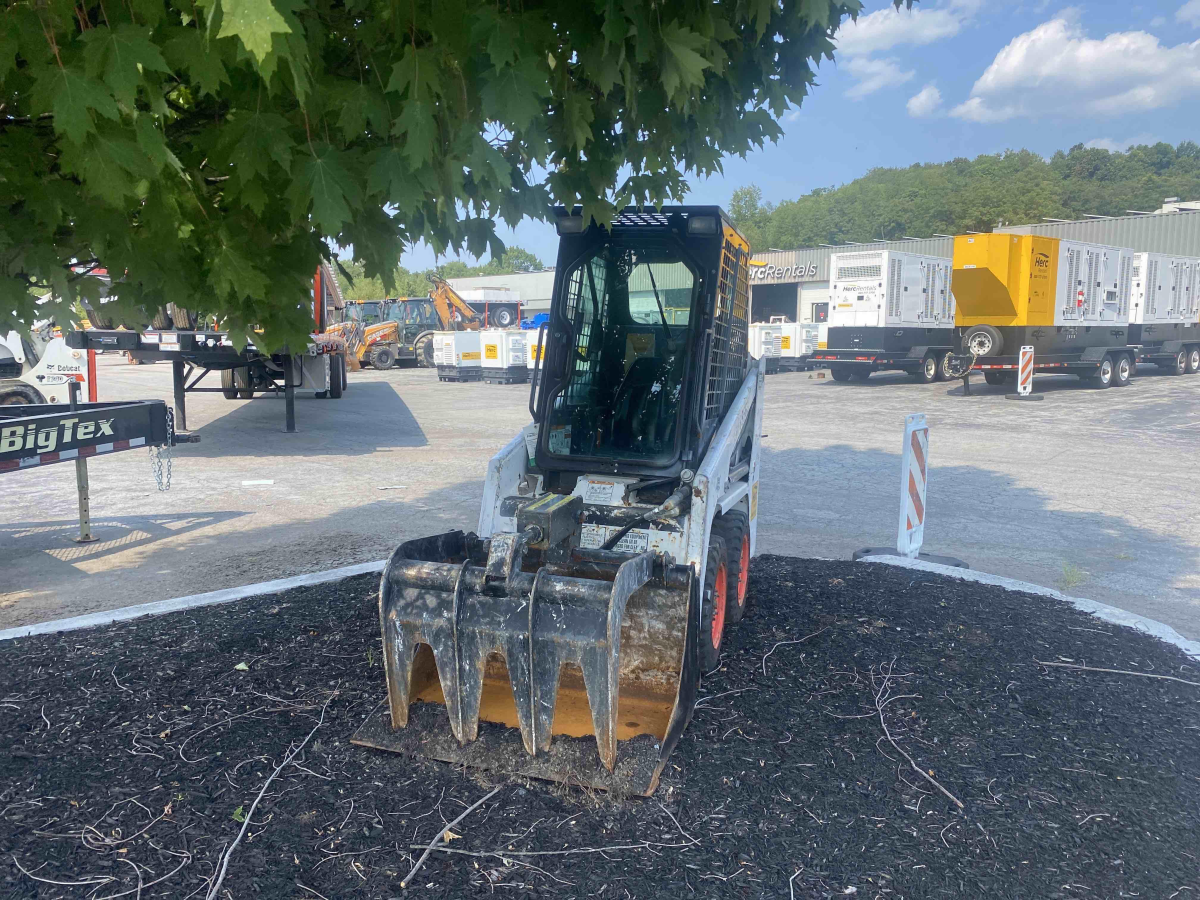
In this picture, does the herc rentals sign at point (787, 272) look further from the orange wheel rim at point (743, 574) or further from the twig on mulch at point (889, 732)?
the twig on mulch at point (889, 732)

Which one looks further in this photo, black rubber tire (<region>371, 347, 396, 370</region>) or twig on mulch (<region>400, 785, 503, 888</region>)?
black rubber tire (<region>371, 347, 396, 370</region>)

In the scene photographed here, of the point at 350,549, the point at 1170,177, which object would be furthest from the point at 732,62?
the point at 1170,177

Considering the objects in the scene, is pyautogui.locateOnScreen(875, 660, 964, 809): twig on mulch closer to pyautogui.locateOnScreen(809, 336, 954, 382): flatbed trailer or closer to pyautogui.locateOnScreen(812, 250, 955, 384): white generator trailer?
pyautogui.locateOnScreen(812, 250, 955, 384): white generator trailer

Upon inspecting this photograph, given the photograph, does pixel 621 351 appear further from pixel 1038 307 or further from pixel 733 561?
pixel 1038 307

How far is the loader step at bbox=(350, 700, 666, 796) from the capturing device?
3373 millimetres

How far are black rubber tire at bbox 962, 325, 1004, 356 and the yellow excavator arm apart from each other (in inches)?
793

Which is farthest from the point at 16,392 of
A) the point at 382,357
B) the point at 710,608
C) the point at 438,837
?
the point at 382,357

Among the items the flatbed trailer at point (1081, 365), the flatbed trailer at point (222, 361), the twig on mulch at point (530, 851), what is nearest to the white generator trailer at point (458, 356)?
the flatbed trailer at point (222, 361)

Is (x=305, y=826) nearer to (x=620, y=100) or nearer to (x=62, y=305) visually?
(x=62, y=305)

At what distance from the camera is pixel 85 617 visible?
5203 mm

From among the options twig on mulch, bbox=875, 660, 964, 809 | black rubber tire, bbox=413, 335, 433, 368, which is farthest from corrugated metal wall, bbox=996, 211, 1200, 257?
twig on mulch, bbox=875, 660, 964, 809

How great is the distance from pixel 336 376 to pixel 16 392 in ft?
19.9

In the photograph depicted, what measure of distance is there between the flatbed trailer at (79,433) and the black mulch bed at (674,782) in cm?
201

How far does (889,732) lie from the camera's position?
386cm
